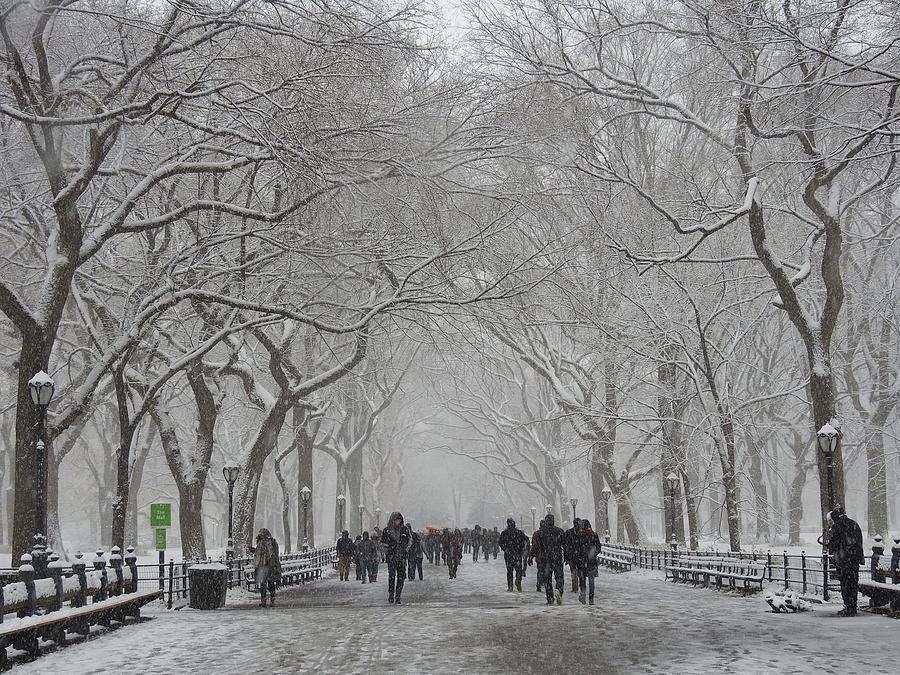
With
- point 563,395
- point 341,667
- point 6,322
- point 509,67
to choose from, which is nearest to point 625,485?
point 563,395

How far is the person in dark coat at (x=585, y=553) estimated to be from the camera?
17891mm

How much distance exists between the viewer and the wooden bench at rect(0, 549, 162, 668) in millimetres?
11250

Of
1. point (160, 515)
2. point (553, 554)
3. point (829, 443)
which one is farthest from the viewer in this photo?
point (160, 515)

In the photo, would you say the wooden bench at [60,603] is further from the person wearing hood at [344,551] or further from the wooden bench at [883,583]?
the person wearing hood at [344,551]

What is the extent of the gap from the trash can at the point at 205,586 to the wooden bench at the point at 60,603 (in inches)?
74.4

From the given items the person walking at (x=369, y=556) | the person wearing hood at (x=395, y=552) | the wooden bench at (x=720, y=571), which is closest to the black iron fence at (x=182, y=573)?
the person walking at (x=369, y=556)

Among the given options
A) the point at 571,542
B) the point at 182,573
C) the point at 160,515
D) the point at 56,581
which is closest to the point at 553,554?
the point at 571,542

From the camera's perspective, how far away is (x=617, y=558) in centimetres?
3316

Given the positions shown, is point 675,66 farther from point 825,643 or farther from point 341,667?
point 341,667

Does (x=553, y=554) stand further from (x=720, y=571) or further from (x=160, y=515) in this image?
(x=160, y=515)

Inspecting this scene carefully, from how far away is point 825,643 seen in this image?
1153 centimetres

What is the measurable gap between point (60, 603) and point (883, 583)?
11.8 m

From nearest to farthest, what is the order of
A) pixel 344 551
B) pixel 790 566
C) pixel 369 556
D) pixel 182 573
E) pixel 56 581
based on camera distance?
pixel 56 581
pixel 790 566
pixel 182 573
pixel 369 556
pixel 344 551

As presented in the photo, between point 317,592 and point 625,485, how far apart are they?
13245 mm
